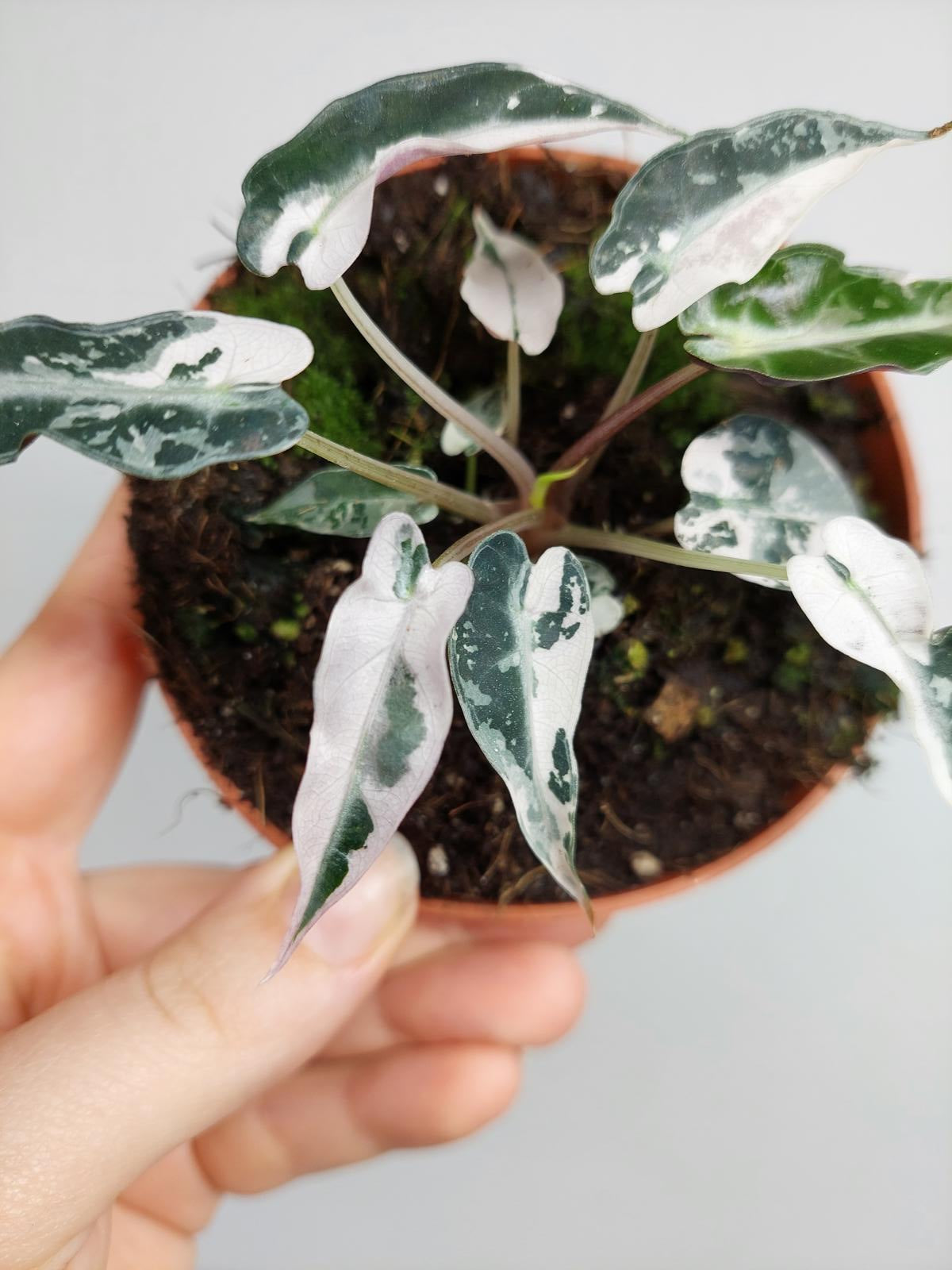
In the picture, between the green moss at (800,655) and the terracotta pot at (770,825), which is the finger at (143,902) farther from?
the green moss at (800,655)

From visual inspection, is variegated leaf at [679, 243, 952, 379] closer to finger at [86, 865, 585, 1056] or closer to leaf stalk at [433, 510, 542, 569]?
leaf stalk at [433, 510, 542, 569]

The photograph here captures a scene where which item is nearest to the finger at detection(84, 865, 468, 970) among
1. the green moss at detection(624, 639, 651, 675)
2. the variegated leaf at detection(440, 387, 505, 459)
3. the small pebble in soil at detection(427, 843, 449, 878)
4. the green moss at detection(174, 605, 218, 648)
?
the small pebble in soil at detection(427, 843, 449, 878)

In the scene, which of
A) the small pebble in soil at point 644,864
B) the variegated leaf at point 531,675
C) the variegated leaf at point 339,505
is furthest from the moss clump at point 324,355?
the small pebble in soil at point 644,864

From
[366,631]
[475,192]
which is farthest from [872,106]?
[366,631]

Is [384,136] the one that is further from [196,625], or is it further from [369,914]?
[369,914]

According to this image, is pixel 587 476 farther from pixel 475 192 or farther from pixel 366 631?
pixel 366 631
